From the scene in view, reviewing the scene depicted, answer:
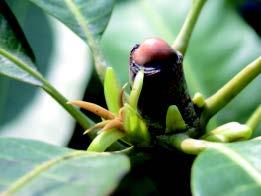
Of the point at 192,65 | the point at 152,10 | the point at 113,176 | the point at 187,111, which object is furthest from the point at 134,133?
the point at 152,10

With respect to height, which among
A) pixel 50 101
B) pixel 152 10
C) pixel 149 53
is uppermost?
pixel 149 53

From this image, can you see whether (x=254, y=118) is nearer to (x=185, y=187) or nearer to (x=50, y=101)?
(x=185, y=187)

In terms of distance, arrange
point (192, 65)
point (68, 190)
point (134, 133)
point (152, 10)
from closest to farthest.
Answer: point (68, 190), point (134, 133), point (192, 65), point (152, 10)

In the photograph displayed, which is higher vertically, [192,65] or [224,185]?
[224,185]

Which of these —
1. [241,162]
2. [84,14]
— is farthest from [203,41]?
[241,162]

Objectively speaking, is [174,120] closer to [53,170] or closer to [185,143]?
[185,143]

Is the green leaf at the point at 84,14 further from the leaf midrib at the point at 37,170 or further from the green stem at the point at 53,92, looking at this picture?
the leaf midrib at the point at 37,170

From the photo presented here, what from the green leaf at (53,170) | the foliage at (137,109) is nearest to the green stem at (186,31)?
the foliage at (137,109)
